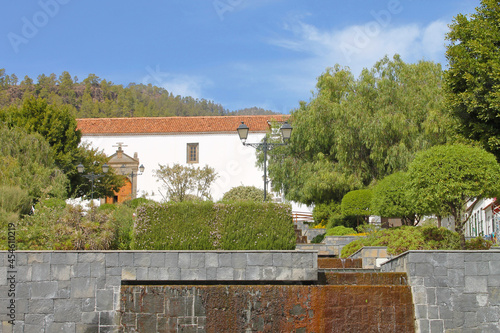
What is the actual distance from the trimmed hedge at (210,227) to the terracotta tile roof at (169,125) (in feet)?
91.2

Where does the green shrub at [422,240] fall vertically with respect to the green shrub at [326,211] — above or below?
below

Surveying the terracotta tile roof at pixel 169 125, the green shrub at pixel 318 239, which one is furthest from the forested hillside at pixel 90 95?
the green shrub at pixel 318 239

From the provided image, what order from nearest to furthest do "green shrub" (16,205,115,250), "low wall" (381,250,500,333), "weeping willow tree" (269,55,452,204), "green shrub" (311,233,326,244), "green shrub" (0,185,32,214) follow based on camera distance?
"low wall" (381,250,500,333)
"green shrub" (16,205,115,250)
"green shrub" (0,185,32,214)
"green shrub" (311,233,326,244)
"weeping willow tree" (269,55,452,204)

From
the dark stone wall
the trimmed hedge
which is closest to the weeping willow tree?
the trimmed hedge

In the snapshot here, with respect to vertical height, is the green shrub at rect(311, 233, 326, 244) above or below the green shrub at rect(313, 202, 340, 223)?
below

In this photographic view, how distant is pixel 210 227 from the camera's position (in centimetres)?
1084

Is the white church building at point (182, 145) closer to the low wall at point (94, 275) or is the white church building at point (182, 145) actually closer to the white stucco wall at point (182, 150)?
the white stucco wall at point (182, 150)

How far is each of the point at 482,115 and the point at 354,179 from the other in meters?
7.24

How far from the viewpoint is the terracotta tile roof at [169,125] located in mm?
39250

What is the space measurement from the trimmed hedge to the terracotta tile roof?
27.8 metres

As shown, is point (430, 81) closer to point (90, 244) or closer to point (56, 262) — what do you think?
point (90, 244)

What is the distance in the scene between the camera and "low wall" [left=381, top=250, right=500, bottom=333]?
28.7ft

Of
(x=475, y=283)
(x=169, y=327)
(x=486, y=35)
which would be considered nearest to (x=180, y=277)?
(x=169, y=327)

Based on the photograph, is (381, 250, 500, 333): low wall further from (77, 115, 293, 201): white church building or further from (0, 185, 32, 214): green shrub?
(77, 115, 293, 201): white church building
